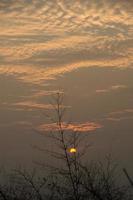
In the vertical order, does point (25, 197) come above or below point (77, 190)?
above

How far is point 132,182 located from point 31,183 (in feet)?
36.8

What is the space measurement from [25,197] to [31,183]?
12218 millimetres

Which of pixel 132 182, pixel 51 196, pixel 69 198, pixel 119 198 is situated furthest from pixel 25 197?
pixel 132 182

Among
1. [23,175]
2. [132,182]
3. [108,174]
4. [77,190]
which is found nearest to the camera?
[132,182]

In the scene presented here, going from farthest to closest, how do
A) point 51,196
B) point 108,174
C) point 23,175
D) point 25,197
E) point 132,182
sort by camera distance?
point 25,197, point 51,196, point 108,174, point 23,175, point 132,182

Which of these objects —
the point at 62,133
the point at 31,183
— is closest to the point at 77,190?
the point at 31,183

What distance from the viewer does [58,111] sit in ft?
63.5

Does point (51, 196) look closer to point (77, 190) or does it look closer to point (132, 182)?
point (77, 190)

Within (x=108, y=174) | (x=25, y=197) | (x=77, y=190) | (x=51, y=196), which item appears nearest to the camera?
(x=77, y=190)

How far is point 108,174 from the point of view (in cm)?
1836

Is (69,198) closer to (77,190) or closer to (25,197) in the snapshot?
(77,190)

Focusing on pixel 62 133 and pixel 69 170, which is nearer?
pixel 69 170

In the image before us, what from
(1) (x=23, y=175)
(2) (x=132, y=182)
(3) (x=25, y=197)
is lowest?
(2) (x=132, y=182)

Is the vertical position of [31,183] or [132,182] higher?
[31,183]
